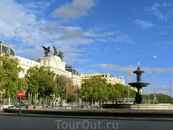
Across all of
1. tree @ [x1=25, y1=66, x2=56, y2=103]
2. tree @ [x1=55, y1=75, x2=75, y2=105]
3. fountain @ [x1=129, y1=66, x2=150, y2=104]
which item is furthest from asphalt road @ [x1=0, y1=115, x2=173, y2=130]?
tree @ [x1=55, y1=75, x2=75, y2=105]

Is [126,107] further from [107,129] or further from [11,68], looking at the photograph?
[11,68]

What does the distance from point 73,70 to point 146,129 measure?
12263cm

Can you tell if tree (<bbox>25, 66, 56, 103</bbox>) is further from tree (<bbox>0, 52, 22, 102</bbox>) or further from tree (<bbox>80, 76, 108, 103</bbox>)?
tree (<bbox>80, 76, 108, 103</bbox>)

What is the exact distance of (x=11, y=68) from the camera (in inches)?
2370

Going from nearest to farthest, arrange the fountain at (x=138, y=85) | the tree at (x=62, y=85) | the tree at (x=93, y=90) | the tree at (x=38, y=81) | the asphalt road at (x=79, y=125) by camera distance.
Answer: the asphalt road at (x=79, y=125) → the fountain at (x=138, y=85) → the tree at (x=38, y=81) → the tree at (x=62, y=85) → the tree at (x=93, y=90)

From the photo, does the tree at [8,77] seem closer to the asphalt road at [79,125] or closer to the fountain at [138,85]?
the fountain at [138,85]

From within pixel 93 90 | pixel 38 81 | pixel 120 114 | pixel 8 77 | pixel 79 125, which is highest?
pixel 8 77

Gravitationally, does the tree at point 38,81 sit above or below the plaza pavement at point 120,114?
above

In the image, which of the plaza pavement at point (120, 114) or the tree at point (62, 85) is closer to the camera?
the plaza pavement at point (120, 114)

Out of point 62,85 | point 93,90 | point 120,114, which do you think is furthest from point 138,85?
point 93,90

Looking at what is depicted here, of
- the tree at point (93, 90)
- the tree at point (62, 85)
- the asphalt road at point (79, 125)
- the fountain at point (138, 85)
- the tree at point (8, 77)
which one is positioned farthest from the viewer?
the tree at point (93, 90)

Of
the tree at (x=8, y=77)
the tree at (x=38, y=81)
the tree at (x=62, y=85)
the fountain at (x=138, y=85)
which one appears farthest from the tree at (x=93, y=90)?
the fountain at (x=138, y=85)

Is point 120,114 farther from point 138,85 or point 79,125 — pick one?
point 138,85

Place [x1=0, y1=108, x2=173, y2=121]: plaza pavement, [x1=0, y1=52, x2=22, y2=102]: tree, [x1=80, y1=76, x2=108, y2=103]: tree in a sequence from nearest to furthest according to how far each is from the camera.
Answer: [x1=0, y1=108, x2=173, y2=121]: plaza pavement
[x1=0, y1=52, x2=22, y2=102]: tree
[x1=80, y1=76, x2=108, y2=103]: tree
